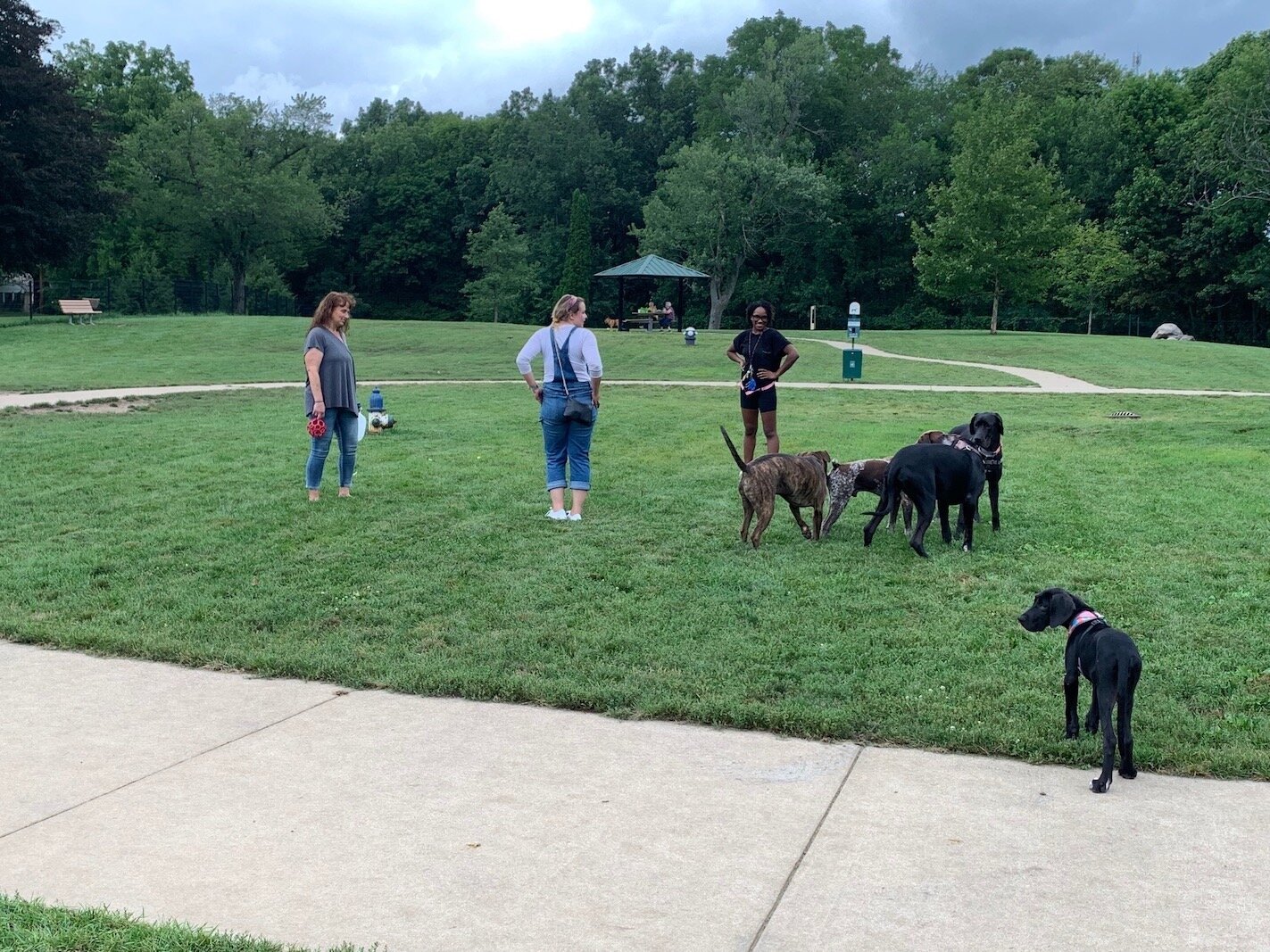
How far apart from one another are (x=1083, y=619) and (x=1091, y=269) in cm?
5788

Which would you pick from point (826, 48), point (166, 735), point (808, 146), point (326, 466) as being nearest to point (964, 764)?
point (166, 735)

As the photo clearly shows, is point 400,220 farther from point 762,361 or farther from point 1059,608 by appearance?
point 1059,608

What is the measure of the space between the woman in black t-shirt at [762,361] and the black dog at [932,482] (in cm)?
302

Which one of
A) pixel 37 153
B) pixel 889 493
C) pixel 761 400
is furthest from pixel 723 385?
pixel 37 153

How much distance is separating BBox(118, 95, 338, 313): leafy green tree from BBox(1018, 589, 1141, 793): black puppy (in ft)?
192

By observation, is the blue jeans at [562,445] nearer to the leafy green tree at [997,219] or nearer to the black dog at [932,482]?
the black dog at [932,482]

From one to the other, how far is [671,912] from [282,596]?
14.2 feet

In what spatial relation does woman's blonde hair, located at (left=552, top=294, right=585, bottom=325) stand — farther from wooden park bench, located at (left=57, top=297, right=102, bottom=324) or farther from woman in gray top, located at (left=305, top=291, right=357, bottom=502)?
wooden park bench, located at (left=57, top=297, right=102, bottom=324)

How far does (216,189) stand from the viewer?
57.6 metres

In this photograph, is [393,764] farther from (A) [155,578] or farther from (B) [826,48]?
(B) [826,48]

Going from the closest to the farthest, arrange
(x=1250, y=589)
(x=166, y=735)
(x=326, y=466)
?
(x=166, y=735), (x=1250, y=589), (x=326, y=466)

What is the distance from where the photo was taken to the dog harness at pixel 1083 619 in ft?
15.0

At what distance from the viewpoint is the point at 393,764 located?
4457 millimetres

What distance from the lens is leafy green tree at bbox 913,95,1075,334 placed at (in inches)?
1779
